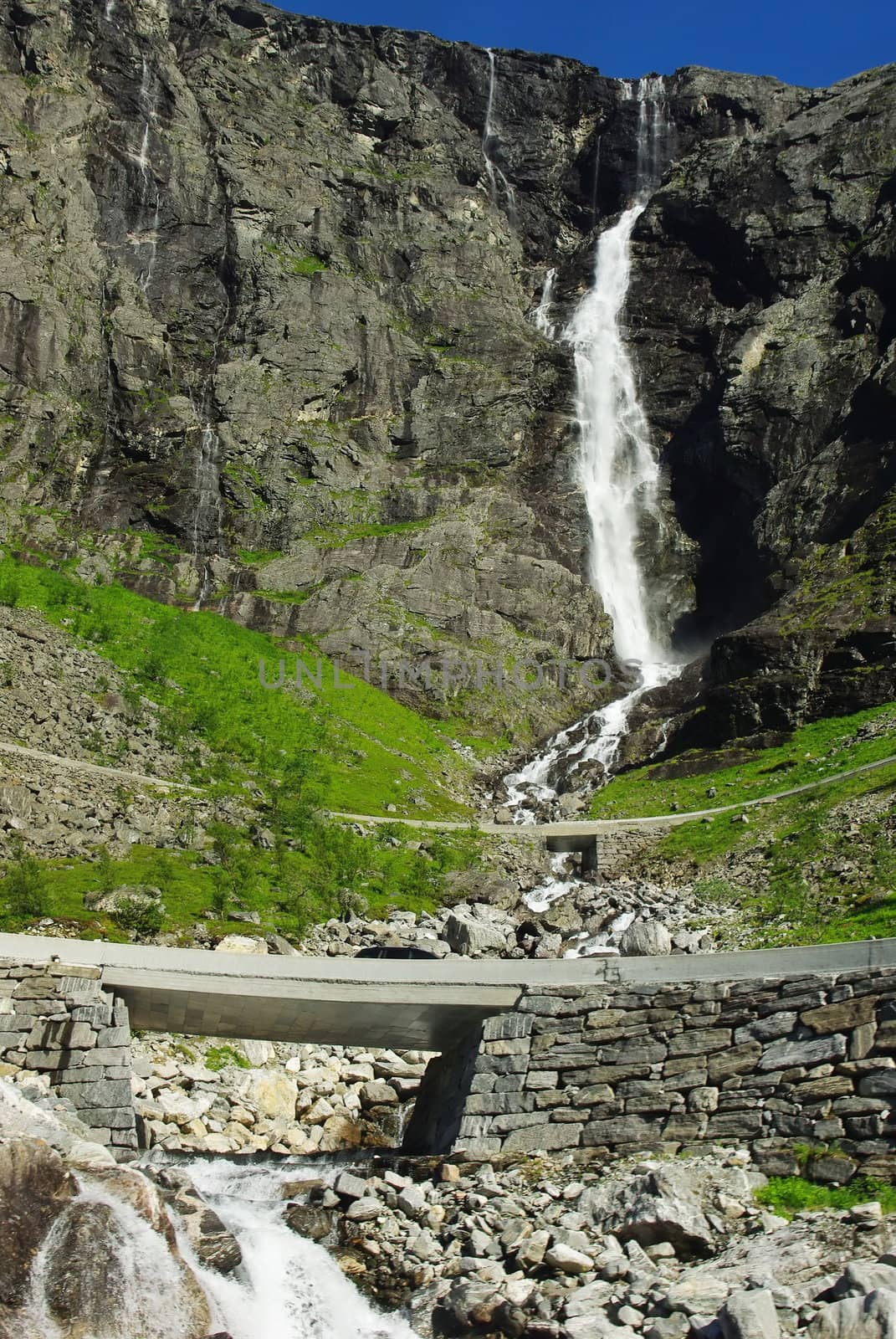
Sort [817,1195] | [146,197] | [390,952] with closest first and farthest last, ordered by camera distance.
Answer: [817,1195], [390,952], [146,197]

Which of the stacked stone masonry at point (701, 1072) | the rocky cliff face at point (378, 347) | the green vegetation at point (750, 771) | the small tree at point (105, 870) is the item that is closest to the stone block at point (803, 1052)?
the stacked stone masonry at point (701, 1072)

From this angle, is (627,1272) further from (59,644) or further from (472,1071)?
(59,644)

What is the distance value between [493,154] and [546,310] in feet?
59.6

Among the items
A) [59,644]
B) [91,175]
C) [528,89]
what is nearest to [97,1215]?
[59,644]

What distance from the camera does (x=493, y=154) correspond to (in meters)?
89.3

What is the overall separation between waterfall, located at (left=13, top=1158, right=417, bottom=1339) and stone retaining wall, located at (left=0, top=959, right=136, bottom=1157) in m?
2.40

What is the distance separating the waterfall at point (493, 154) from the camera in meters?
87.4

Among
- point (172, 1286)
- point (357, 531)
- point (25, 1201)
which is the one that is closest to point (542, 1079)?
point (172, 1286)

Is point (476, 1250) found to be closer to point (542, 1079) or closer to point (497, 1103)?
point (497, 1103)

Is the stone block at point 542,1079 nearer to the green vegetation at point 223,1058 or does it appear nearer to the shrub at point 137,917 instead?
the green vegetation at point 223,1058

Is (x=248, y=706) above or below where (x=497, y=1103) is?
above

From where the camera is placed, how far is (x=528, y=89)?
299 ft

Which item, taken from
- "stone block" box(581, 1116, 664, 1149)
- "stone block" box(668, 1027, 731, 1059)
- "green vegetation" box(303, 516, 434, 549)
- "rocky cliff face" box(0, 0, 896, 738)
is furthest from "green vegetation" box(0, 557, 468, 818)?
"stone block" box(668, 1027, 731, 1059)

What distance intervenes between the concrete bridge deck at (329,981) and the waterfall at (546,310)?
67.4 metres
